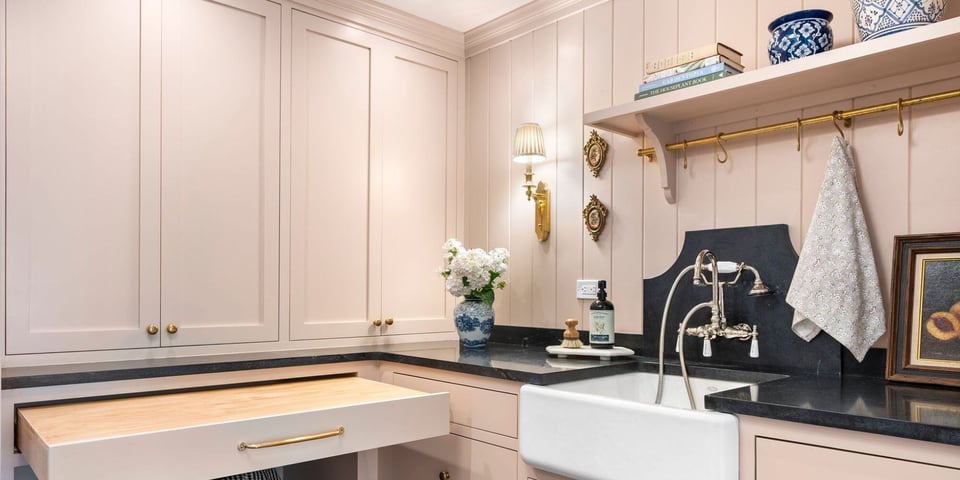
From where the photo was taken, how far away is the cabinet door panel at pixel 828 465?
1.12 metres

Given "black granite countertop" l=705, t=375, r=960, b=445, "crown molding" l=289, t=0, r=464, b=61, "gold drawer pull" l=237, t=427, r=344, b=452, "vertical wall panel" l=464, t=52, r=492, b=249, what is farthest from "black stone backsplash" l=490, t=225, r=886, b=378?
"crown molding" l=289, t=0, r=464, b=61

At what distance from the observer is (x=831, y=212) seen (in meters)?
1.71

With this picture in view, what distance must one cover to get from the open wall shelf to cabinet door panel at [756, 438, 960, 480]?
91cm

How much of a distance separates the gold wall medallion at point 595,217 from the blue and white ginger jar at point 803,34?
832mm

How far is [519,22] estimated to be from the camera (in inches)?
109

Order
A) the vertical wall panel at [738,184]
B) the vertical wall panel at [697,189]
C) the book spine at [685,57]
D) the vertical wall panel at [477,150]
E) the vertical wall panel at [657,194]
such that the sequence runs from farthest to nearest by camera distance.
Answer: the vertical wall panel at [477,150] < the vertical wall panel at [657,194] < the vertical wall panel at [697,189] < the vertical wall panel at [738,184] < the book spine at [685,57]

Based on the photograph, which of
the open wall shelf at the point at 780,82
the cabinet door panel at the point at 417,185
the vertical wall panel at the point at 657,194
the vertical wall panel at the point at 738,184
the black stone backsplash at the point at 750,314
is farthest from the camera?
the cabinet door panel at the point at 417,185

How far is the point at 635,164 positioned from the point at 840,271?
0.81 meters

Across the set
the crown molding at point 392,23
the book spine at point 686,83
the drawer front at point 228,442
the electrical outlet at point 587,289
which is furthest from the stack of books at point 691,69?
the crown molding at point 392,23

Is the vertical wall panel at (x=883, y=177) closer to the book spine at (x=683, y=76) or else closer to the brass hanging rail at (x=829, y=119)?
the brass hanging rail at (x=829, y=119)

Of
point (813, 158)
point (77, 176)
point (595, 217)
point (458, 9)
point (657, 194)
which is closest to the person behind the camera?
point (813, 158)

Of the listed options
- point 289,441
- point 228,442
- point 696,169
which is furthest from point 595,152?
point 228,442

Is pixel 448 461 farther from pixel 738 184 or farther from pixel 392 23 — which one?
pixel 392 23

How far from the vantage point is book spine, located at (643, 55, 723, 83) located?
1844 millimetres
